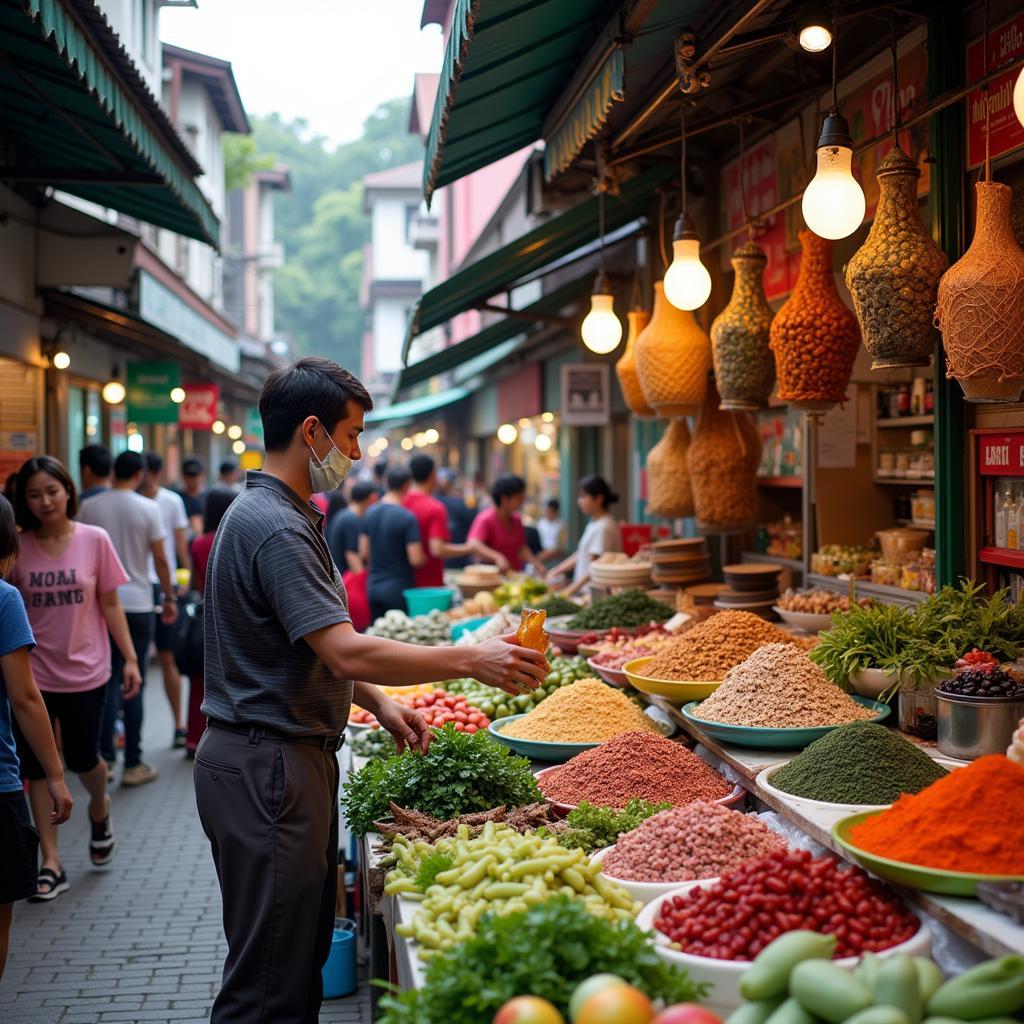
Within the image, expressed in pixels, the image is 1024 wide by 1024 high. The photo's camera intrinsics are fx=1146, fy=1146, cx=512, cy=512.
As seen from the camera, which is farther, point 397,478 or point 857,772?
point 397,478

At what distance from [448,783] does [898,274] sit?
7.89 ft

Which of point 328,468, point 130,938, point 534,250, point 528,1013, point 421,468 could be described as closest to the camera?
point 528,1013

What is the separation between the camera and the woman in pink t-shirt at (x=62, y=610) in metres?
6.19

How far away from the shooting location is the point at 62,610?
6.33 m

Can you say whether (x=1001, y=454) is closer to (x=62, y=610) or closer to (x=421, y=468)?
(x=62, y=610)

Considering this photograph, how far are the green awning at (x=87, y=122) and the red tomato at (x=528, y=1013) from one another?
4.42 metres

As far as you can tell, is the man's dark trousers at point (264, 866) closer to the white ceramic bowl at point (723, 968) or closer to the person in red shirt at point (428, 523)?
the white ceramic bowl at point (723, 968)

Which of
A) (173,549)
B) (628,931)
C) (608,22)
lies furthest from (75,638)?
(173,549)

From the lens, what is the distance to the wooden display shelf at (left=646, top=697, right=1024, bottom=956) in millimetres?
2443

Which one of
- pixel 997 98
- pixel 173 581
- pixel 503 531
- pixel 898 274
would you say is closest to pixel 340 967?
pixel 898 274

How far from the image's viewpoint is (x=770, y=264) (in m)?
7.38

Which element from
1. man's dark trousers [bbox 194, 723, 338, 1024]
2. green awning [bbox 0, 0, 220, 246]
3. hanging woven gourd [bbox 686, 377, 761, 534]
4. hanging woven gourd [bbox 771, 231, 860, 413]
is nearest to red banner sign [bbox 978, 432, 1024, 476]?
hanging woven gourd [bbox 771, 231, 860, 413]

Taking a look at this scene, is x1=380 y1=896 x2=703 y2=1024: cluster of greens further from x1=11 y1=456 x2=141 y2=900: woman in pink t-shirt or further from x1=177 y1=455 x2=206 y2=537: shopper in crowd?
x1=177 y1=455 x2=206 y2=537: shopper in crowd

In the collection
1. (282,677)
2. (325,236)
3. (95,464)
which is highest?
(325,236)
